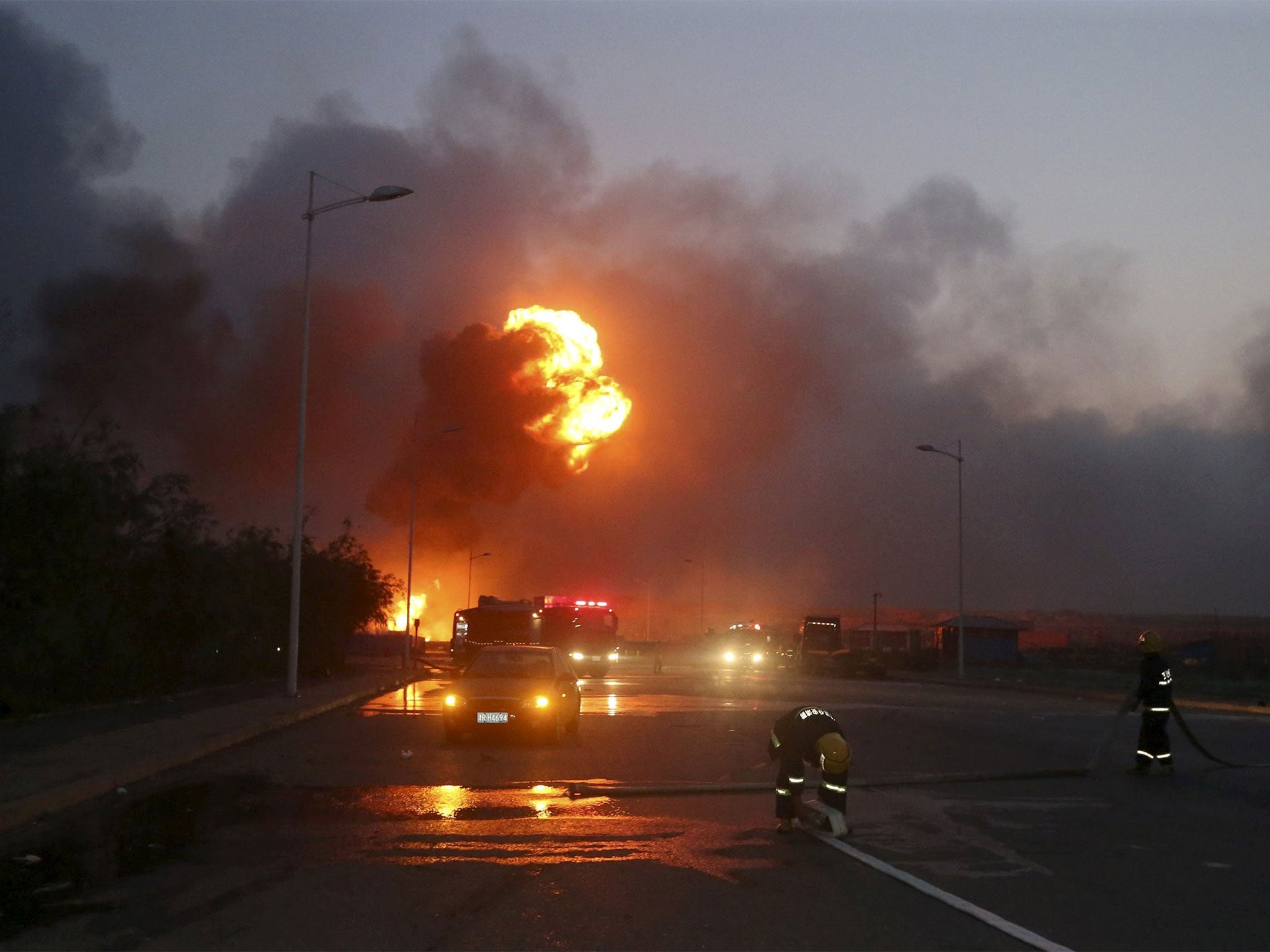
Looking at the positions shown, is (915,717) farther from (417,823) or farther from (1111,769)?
(417,823)

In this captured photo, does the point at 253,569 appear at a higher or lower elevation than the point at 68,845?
higher

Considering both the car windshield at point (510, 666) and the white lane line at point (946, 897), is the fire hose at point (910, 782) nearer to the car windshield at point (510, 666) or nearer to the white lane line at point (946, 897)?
the white lane line at point (946, 897)

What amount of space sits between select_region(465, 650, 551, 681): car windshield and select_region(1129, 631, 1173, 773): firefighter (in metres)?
8.13

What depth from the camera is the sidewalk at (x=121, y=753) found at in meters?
11.0

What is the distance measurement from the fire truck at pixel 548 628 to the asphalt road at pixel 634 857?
2027 centimetres

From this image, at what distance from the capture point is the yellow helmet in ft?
31.3

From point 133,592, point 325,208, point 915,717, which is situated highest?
point 325,208

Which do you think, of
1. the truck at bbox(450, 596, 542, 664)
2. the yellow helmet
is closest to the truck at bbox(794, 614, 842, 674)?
the truck at bbox(450, 596, 542, 664)

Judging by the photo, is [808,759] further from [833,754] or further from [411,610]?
[411,610]

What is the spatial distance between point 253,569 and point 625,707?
14.6 m

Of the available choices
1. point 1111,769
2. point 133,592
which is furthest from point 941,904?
point 133,592

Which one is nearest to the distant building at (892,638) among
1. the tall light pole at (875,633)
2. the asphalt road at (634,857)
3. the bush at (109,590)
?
the tall light pole at (875,633)

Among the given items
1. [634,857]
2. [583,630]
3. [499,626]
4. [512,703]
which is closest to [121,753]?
[512,703]

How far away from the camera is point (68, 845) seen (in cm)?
933
